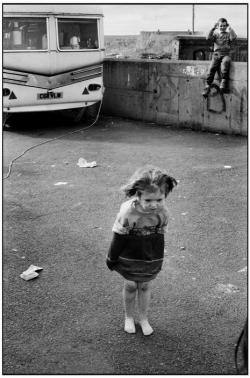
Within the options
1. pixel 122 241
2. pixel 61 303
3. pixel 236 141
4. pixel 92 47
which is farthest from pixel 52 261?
pixel 92 47

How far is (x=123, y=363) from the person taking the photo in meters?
3.42

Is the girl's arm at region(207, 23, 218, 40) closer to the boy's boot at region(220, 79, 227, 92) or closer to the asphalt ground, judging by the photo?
the boy's boot at region(220, 79, 227, 92)

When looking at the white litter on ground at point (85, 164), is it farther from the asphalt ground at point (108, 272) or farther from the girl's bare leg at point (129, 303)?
the girl's bare leg at point (129, 303)

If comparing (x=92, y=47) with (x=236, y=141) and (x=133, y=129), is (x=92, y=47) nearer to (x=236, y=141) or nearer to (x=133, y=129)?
(x=133, y=129)

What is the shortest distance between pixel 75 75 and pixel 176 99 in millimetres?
2421

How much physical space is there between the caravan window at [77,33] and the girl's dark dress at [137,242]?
8.88 m

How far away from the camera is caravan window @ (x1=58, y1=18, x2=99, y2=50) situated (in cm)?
1154

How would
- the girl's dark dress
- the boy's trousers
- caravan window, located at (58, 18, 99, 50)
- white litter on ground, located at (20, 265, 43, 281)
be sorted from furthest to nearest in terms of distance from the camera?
caravan window, located at (58, 18, 99, 50) → the boy's trousers → white litter on ground, located at (20, 265, 43, 281) → the girl's dark dress

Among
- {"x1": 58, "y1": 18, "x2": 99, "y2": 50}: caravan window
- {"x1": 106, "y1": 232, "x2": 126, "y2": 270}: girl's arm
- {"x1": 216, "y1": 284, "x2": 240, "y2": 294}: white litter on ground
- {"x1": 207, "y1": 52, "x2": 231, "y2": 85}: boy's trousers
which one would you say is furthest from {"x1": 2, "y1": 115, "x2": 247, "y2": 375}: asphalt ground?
{"x1": 58, "y1": 18, "x2": 99, "y2": 50}: caravan window

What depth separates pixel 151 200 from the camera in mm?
3334

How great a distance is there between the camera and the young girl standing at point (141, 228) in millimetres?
3332

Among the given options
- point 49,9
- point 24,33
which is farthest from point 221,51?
point 24,33

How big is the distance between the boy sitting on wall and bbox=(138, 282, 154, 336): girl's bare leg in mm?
7670

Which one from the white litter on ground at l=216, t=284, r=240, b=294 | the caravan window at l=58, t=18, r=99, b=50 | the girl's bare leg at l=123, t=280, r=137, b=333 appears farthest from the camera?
the caravan window at l=58, t=18, r=99, b=50
